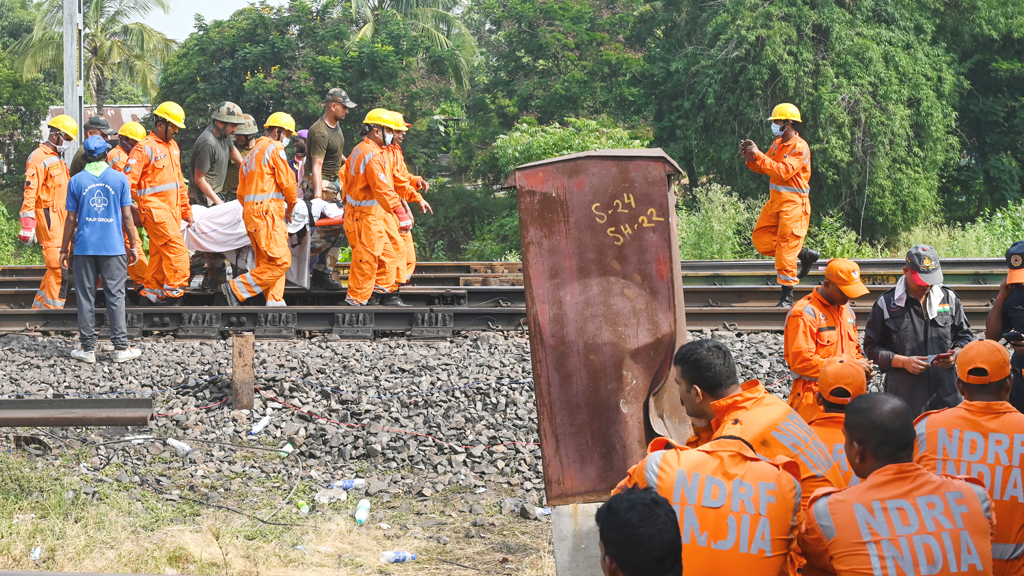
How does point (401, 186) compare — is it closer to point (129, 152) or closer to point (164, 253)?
point (164, 253)

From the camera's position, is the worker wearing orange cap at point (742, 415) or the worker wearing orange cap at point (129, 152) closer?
the worker wearing orange cap at point (742, 415)

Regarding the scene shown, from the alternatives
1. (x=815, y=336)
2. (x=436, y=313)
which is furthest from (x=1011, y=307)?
(x=436, y=313)

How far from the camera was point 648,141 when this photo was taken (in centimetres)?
2106

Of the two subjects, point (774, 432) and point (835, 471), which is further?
point (835, 471)

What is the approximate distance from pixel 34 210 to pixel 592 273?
8870mm

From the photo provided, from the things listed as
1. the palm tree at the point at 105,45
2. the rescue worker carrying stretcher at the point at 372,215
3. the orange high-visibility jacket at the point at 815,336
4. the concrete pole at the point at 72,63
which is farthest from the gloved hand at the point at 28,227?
the palm tree at the point at 105,45

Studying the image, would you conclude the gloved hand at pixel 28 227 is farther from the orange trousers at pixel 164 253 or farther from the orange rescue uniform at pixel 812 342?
the orange rescue uniform at pixel 812 342

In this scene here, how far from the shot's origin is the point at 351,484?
232 inches

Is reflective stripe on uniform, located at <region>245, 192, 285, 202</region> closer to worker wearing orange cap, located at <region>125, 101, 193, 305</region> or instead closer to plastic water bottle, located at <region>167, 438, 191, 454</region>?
worker wearing orange cap, located at <region>125, 101, 193, 305</region>

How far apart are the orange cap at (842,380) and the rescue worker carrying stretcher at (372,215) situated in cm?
658

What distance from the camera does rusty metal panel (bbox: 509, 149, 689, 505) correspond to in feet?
13.0

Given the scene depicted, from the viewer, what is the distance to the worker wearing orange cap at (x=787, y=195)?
9.59 metres

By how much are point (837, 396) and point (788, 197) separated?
6221mm

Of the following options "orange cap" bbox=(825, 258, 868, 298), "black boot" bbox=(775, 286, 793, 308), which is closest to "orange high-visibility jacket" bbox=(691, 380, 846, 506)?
"orange cap" bbox=(825, 258, 868, 298)
